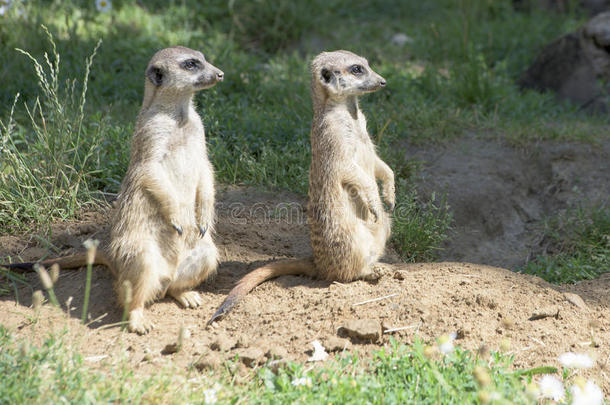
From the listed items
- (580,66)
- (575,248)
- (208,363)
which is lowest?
(575,248)

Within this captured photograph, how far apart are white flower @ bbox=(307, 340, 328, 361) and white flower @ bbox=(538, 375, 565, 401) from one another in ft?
2.78

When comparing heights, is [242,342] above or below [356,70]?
below

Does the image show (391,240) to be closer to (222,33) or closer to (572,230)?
(572,230)

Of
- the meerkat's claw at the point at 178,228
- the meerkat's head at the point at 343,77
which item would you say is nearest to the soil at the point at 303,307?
the meerkat's claw at the point at 178,228

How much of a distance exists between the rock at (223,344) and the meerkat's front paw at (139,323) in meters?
0.35

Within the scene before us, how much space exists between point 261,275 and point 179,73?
1.06m

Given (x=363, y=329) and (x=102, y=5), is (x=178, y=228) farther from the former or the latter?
(x=102, y=5)

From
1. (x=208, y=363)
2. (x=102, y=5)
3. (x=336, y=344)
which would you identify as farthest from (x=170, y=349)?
(x=102, y=5)

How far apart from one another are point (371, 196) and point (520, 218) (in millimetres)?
1818

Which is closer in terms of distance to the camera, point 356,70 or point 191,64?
point 191,64

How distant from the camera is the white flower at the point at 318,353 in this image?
271cm

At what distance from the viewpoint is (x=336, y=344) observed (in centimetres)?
280

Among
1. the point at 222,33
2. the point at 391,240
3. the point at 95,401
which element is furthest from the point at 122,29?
the point at 95,401

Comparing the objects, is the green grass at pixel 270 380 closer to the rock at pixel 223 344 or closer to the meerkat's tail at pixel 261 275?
the rock at pixel 223 344
